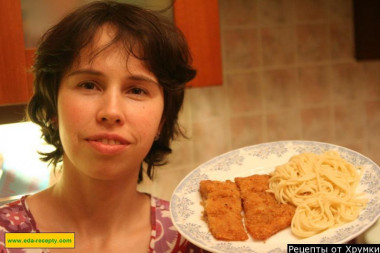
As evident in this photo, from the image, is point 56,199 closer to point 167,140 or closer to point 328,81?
point 167,140

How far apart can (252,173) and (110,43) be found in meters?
0.43

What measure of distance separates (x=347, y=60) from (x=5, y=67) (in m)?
1.60

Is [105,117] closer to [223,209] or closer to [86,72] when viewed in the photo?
[86,72]

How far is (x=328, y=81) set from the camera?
2014mm

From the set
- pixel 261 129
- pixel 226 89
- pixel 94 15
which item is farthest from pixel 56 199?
pixel 261 129

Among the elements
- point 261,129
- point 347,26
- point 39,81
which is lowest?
point 261,129

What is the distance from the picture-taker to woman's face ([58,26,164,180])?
30.3 inches

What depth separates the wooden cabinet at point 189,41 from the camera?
3.37 feet

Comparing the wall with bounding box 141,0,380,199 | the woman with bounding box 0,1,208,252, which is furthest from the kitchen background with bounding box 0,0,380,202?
the woman with bounding box 0,1,208,252

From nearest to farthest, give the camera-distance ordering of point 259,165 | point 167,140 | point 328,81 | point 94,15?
1. point 94,15
2. point 259,165
3. point 167,140
4. point 328,81

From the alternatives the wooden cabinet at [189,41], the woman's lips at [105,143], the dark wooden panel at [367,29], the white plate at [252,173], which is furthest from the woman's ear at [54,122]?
the dark wooden panel at [367,29]

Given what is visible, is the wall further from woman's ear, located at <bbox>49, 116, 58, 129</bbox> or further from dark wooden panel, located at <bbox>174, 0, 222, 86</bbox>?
woman's ear, located at <bbox>49, 116, 58, 129</bbox>

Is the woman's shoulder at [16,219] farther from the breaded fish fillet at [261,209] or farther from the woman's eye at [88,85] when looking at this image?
the breaded fish fillet at [261,209]

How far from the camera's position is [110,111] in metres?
0.75
